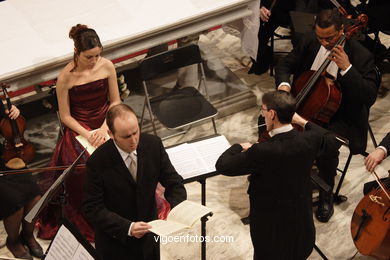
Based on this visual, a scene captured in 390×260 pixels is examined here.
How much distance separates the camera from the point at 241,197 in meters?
4.41

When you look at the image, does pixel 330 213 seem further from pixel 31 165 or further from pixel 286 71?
pixel 31 165

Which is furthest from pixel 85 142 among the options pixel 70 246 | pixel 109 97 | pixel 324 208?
pixel 324 208

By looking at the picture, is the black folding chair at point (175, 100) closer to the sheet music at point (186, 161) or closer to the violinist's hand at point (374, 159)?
the sheet music at point (186, 161)

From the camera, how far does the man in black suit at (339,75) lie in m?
3.86

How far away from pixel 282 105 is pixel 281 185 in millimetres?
439

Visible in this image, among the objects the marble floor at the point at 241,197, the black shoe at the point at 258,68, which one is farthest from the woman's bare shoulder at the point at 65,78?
the black shoe at the point at 258,68

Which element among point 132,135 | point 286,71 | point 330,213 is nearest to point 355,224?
point 330,213

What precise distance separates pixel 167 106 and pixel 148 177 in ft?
5.81

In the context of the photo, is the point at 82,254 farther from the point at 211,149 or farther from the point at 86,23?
the point at 86,23

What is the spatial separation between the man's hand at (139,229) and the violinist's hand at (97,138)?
1.23m

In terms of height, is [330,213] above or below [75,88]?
below

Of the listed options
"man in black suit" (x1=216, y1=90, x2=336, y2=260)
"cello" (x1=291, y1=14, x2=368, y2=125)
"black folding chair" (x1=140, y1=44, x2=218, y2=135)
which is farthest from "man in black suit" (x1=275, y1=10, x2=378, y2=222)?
"man in black suit" (x1=216, y1=90, x2=336, y2=260)

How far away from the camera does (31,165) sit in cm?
462

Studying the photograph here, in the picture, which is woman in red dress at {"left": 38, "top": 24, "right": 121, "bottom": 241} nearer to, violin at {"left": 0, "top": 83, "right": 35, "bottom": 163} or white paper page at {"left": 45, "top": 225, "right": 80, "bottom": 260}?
violin at {"left": 0, "top": 83, "right": 35, "bottom": 163}
